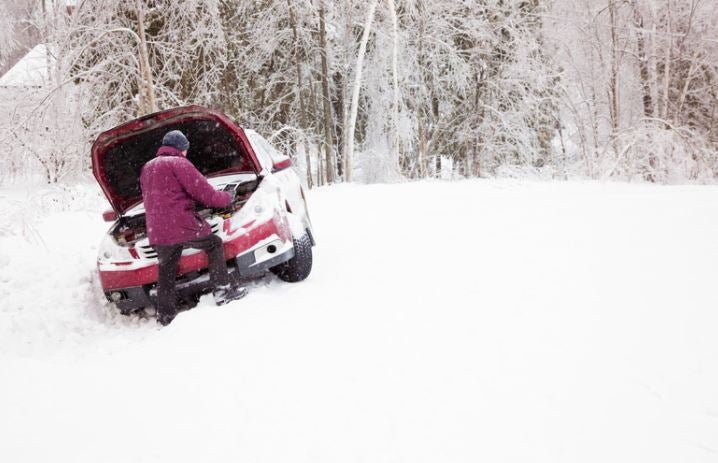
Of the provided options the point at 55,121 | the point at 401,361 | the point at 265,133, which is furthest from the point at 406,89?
the point at 401,361

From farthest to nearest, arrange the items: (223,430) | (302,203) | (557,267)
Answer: (302,203) → (557,267) → (223,430)

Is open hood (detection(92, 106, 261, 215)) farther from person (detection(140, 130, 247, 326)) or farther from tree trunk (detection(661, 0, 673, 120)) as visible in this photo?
tree trunk (detection(661, 0, 673, 120))

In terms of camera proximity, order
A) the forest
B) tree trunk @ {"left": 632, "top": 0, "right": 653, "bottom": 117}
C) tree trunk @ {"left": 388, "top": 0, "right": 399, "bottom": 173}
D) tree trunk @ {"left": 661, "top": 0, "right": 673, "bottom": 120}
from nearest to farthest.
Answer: the forest
tree trunk @ {"left": 661, "top": 0, "right": 673, "bottom": 120}
tree trunk @ {"left": 632, "top": 0, "right": 653, "bottom": 117}
tree trunk @ {"left": 388, "top": 0, "right": 399, "bottom": 173}

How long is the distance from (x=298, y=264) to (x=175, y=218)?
1.22m

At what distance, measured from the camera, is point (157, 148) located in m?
4.81

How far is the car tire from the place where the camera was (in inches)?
166

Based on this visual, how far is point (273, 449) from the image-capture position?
77.2 inches

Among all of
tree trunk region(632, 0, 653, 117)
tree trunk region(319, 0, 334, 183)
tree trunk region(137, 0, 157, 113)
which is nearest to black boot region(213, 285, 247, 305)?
tree trunk region(137, 0, 157, 113)

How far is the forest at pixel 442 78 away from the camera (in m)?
9.90

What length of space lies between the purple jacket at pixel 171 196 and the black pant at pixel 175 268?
92 mm

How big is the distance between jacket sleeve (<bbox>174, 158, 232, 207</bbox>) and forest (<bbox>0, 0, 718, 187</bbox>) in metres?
→ 6.49

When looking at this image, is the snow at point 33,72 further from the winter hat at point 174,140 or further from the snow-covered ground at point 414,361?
the winter hat at point 174,140

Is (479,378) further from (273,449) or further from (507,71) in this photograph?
(507,71)

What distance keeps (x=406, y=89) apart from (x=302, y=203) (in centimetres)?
1319
